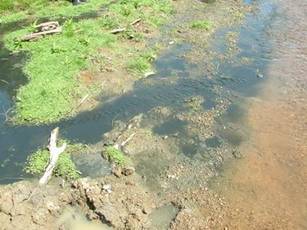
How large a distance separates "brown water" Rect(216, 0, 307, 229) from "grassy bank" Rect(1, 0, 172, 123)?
215 inches

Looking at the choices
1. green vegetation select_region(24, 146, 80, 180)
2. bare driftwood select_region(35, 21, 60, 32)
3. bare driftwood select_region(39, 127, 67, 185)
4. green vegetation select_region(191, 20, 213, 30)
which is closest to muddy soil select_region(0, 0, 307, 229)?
bare driftwood select_region(39, 127, 67, 185)

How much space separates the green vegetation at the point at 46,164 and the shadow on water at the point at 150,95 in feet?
1.03

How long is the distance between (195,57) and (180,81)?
227 cm

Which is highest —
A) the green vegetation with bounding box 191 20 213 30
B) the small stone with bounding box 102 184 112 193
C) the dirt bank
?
the small stone with bounding box 102 184 112 193

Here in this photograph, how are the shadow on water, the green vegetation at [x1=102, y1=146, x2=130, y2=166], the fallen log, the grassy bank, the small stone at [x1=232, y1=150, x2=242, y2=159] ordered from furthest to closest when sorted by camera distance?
the fallen log, the grassy bank, the shadow on water, the small stone at [x1=232, y1=150, x2=242, y2=159], the green vegetation at [x1=102, y1=146, x2=130, y2=166]

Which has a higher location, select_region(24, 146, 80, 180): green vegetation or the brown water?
select_region(24, 146, 80, 180): green vegetation

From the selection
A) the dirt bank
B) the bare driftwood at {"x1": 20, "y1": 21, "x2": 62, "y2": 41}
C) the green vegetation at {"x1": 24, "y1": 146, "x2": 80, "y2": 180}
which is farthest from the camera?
the bare driftwood at {"x1": 20, "y1": 21, "x2": 62, "y2": 41}

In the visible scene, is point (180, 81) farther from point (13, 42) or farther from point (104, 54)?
point (13, 42)

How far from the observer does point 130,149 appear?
1397 cm

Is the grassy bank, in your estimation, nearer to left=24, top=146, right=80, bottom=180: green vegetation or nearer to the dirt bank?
left=24, top=146, right=80, bottom=180: green vegetation

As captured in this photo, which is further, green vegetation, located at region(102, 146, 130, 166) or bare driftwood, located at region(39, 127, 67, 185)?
green vegetation, located at region(102, 146, 130, 166)

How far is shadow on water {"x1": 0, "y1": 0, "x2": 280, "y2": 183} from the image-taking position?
14.3m

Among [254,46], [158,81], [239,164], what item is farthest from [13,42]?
[239,164]

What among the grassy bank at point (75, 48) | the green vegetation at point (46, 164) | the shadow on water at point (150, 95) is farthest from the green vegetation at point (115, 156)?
the grassy bank at point (75, 48)
